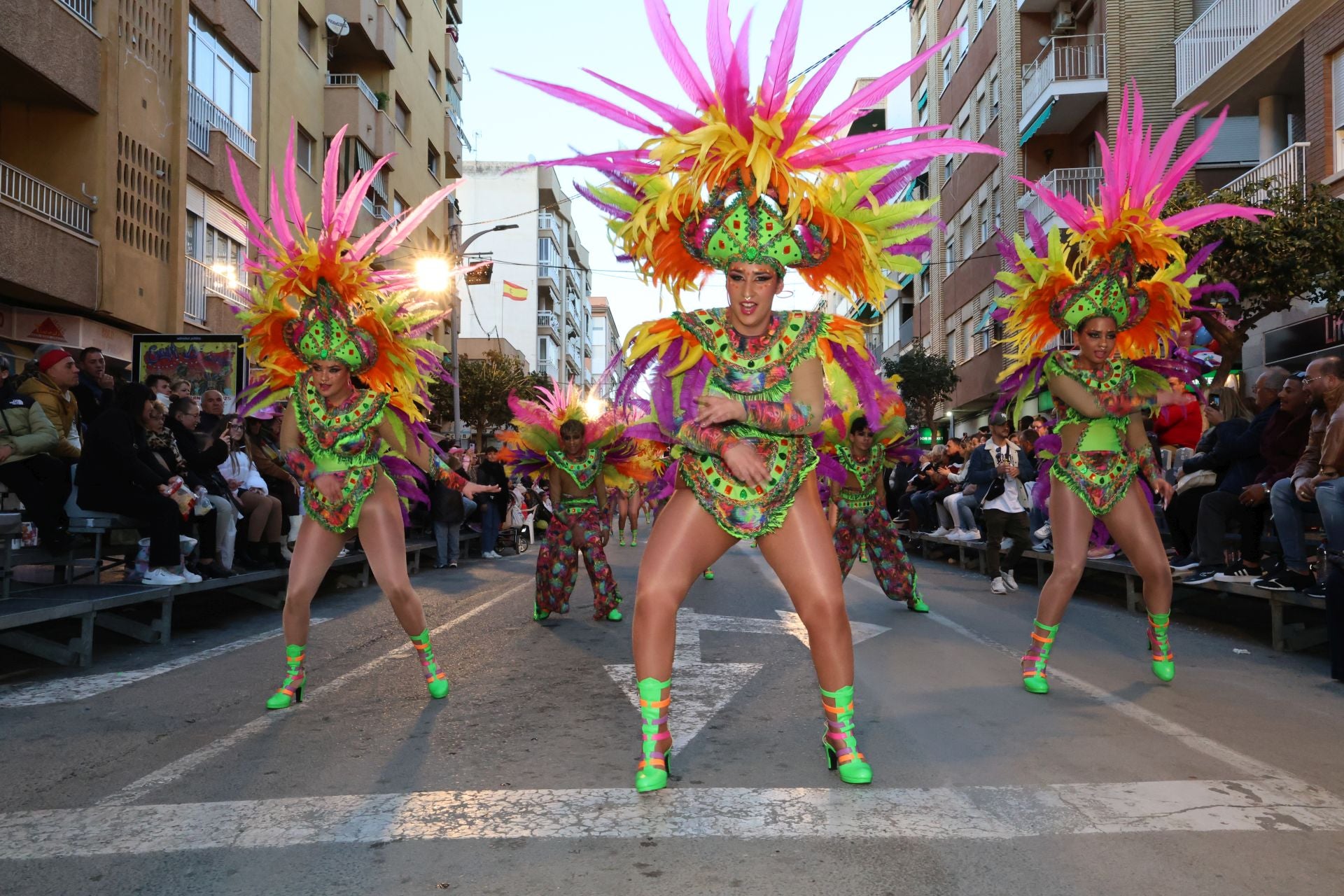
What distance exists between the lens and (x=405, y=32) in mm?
33469

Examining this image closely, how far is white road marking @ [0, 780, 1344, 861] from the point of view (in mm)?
3482

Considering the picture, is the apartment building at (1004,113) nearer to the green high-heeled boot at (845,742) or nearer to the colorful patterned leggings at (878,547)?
the colorful patterned leggings at (878,547)

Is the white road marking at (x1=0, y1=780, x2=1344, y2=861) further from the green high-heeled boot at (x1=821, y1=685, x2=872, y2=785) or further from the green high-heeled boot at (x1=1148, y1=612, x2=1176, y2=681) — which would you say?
the green high-heeled boot at (x1=1148, y1=612, x2=1176, y2=681)

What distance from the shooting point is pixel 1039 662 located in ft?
19.5

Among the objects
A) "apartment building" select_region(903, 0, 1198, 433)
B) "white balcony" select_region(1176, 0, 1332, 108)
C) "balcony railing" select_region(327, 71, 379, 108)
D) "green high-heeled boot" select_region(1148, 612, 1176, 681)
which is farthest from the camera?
"balcony railing" select_region(327, 71, 379, 108)

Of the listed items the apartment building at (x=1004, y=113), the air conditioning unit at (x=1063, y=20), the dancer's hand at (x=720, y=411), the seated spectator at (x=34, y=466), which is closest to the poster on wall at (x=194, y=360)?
the seated spectator at (x=34, y=466)

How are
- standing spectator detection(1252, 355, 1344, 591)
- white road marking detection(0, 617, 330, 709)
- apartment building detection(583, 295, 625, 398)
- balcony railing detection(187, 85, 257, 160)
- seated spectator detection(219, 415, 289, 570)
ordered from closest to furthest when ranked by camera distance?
1. white road marking detection(0, 617, 330, 709)
2. standing spectator detection(1252, 355, 1344, 591)
3. seated spectator detection(219, 415, 289, 570)
4. balcony railing detection(187, 85, 257, 160)
5. apartment building detection(583, 295, 625, 398)

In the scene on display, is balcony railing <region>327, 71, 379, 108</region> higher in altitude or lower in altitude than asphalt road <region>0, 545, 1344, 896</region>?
higher

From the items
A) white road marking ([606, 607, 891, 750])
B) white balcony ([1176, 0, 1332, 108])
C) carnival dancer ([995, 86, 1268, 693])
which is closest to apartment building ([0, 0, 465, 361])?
white road marking ([606, 607, 891, 750])

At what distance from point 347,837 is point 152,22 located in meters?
17.9

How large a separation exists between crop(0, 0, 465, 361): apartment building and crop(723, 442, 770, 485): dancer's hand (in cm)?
1103

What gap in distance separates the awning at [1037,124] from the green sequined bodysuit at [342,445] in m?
25.4

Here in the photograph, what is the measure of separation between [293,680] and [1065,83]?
26.3 meters

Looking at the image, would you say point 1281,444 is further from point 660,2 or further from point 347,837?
point 347,837
